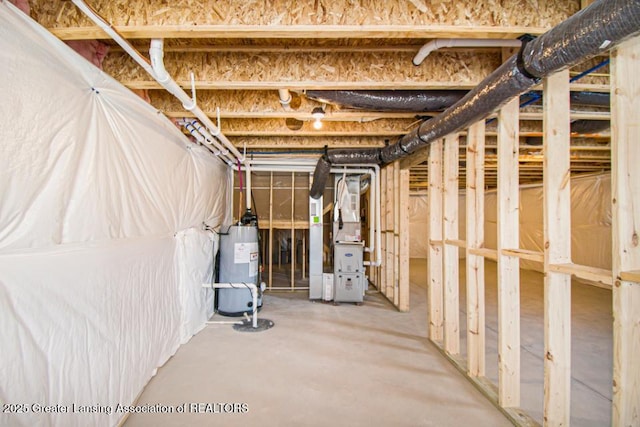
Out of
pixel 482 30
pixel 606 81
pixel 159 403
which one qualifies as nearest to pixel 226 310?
pixel 159 403

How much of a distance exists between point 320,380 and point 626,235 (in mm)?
1937

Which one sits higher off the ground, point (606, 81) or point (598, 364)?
point (606, 81)

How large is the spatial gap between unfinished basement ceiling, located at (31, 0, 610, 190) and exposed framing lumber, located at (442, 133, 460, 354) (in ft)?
1.73

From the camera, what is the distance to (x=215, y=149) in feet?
11.8

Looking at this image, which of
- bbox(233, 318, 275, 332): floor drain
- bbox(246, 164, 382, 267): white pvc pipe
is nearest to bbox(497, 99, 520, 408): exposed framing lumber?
bbox(233, 318, 275, 332): floor drain

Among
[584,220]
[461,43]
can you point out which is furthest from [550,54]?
[584,220]

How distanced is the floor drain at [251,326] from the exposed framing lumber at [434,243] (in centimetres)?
168

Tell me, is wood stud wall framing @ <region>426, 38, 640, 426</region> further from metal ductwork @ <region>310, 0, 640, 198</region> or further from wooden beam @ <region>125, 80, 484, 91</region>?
wooden beam @ <region>125, 80, 484, 91</region>

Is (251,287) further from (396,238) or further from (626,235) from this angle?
(626,235)

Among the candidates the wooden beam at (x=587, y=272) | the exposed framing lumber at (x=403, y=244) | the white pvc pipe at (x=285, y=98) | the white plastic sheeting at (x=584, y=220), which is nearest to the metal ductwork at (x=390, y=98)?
the white pvc pipe at (x=285, y=98)

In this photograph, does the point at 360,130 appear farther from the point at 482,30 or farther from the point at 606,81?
the point at 606,81

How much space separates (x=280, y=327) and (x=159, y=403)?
147 cm

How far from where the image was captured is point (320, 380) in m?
2.21

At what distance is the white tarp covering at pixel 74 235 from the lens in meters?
1.12
